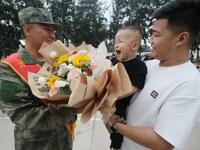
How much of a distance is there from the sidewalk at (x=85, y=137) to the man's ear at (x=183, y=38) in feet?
9.88

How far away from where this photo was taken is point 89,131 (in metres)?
4.89

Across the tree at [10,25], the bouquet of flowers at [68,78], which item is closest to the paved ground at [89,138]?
the bouquet of flowers at [68,78]

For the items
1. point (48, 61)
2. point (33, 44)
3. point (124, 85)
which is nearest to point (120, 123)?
point (124, 85)

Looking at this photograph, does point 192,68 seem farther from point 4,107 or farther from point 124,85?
point 4,107

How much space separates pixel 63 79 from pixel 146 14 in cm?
3430

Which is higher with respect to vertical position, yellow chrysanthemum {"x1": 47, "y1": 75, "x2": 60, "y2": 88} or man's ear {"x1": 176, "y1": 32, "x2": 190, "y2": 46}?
man's ear {"x1": 176, "y1": 32, "x2": 190, "y2": 46}

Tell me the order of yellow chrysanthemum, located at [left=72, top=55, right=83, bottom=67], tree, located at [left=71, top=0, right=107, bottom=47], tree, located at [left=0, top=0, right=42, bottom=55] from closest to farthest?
yellow chrysanthemum, located at [left=72, top=55, right=83, bottom=67], tree, located at [left=0, top=0, right=42, bottom=55], tree, located at [left=71, top=0, right=107, bottom=47]

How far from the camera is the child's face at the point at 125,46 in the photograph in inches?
79.8

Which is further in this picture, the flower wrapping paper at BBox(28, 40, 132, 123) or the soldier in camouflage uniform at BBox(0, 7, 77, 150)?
the soldier in camouflage uniform at BBox(0, 7, 77, 150)

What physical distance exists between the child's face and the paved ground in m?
2.50

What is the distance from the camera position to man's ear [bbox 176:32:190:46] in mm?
1492

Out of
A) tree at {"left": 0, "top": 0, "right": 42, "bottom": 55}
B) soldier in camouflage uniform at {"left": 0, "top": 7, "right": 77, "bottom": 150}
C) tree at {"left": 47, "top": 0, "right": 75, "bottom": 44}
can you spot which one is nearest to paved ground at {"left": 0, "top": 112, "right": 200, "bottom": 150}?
soldier in camouflage uniform at {"left": 0, "top": 7, "right": 77, "bottom": 150}

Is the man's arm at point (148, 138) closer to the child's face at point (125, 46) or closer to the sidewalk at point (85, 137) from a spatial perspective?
the child's face at point (125, 46)

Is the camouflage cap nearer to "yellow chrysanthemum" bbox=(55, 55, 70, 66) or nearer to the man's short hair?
"yellow chrysanthemum" bbox=(55, 55, 70, 66)
